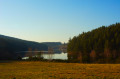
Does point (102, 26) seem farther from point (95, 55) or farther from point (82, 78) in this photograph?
point (82, 78)

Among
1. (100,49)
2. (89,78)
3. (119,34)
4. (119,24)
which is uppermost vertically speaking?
(119,24)

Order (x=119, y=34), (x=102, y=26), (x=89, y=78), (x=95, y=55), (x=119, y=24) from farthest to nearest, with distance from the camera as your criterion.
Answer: (x=102, y=26) < (x=119, y=24) < (x=119, y=34) < (x=95, y=55) < (x=89, y=78)

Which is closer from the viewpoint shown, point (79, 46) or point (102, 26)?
point (79, 46)

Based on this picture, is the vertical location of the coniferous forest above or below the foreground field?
above

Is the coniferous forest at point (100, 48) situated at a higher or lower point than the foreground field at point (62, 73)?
higher

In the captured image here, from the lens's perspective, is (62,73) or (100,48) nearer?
(62,73)

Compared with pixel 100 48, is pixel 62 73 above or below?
below

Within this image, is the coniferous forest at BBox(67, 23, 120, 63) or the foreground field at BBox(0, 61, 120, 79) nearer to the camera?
the foreground field at BBox(0, 61, 120, 79)

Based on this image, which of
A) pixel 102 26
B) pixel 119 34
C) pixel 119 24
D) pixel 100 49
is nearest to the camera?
pixel 100 49

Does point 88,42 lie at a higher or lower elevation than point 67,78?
higher

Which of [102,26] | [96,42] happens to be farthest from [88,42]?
[102,26]

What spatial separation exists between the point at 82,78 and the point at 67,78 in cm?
209

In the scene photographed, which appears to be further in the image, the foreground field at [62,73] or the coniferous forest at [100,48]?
the coniferous forest at [100,48]

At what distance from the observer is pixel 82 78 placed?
25.1m
